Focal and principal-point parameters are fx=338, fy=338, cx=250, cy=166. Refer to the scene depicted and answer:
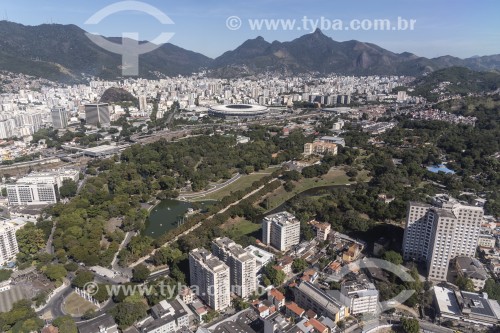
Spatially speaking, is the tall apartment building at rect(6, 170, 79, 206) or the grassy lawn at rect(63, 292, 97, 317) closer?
the grassy lawn at rect(63, 292, 97, 317)

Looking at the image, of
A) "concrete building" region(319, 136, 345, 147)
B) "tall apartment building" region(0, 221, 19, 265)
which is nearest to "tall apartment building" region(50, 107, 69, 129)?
"tall apartment building" region(0, 221, 19, 265)

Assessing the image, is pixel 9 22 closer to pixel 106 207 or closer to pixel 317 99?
pixel 317 99

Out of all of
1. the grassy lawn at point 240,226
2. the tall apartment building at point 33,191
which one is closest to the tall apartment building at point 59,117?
Answer: the tall apartment building at point 33,191

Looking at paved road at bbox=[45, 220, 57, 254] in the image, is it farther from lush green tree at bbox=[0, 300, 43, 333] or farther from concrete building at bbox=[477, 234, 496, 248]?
concrete building at bbox=[477, 234, 496, 248]

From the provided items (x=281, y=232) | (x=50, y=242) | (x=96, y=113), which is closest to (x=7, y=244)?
(x=50, y=242)

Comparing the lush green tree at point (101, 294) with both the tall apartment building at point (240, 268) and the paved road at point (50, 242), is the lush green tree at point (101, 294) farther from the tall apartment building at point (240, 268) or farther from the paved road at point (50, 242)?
the paved road at point (50, 242)
